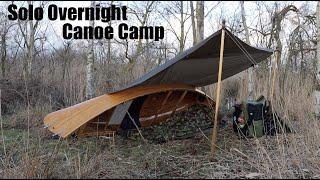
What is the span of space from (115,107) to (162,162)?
1.86 metres

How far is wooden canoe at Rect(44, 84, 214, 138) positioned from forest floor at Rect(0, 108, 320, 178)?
0.44 m

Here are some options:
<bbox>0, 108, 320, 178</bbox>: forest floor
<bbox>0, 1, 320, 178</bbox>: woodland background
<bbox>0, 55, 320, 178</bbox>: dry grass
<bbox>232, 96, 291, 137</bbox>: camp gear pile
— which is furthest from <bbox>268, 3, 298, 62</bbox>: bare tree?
<bbox>0, 108, 320, 178</bbox>: forest floor

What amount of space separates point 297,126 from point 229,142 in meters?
1.57

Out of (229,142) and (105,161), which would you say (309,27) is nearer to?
(229,142)

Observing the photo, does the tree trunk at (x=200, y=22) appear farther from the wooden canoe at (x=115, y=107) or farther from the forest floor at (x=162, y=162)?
the forest floor at (x=162, y=162)

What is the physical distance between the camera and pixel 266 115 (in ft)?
21.1

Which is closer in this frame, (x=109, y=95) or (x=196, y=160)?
(x=196, y=160)

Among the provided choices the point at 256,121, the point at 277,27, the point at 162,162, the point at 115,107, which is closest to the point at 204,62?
the point at 256,121

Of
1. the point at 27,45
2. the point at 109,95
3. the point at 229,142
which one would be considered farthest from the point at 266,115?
the point at 27,45

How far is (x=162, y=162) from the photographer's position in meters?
4.70

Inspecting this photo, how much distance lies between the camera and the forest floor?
3.94 m

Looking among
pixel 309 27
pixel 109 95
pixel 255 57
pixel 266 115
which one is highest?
pixel 309 27

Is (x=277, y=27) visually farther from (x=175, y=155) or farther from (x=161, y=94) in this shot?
(x=175, y=155)

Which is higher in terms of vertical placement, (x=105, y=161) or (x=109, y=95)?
(x=109, y=95)
